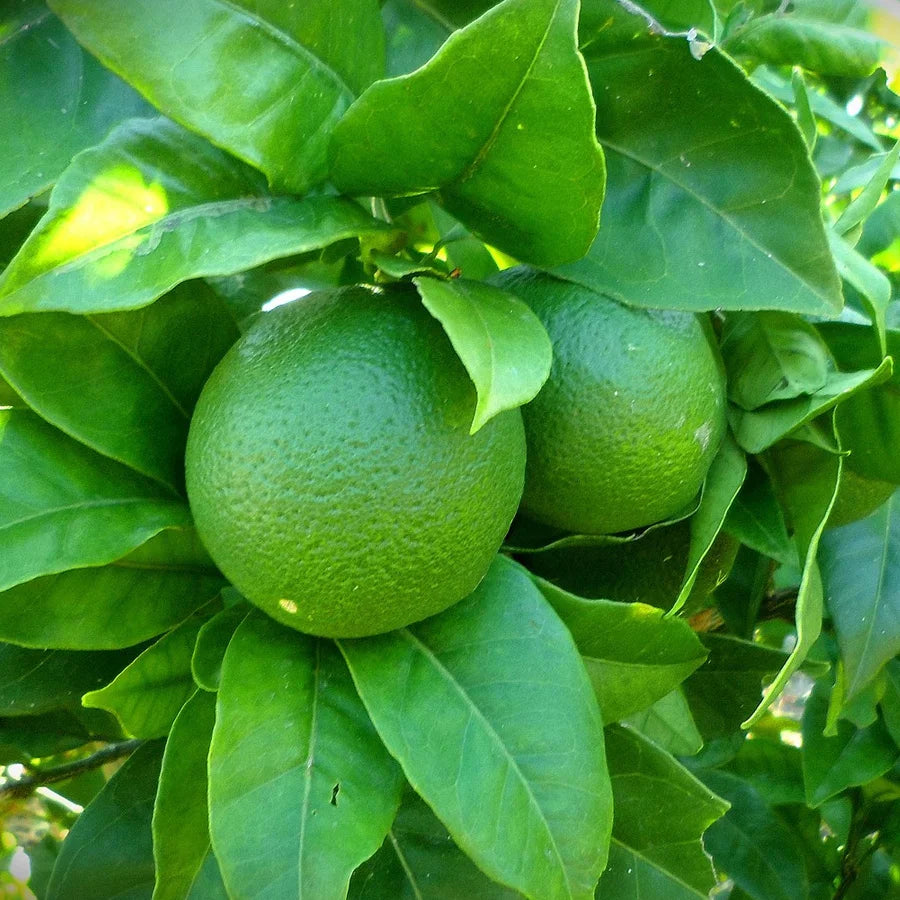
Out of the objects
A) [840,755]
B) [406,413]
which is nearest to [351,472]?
[406,413]

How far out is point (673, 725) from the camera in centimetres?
95

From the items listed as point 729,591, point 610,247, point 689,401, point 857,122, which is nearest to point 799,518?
point 689,401

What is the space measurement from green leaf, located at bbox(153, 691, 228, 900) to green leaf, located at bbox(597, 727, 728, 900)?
12.0 inches

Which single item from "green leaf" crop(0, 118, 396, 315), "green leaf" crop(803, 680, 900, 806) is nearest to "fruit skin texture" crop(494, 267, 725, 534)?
"green leaf" crop(0, 118, 396, 315)

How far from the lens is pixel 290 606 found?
576 mm

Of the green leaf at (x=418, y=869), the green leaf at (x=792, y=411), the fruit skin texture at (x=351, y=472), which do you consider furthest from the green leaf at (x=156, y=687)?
the green leaf at (x=792, y=411)

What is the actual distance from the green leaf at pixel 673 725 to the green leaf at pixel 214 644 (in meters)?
0.44

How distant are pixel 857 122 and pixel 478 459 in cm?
105

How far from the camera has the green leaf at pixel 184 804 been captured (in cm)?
61

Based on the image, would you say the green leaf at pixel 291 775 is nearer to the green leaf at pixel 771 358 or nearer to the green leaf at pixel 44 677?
the green leaf at pixel 44 677

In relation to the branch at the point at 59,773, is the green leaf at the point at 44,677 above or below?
above

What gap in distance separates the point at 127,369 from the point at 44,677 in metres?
0.27

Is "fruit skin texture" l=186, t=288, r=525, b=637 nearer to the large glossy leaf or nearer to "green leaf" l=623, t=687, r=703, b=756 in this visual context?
the large glossy leaf

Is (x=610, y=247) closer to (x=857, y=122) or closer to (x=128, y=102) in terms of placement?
(x=128, y=102)
